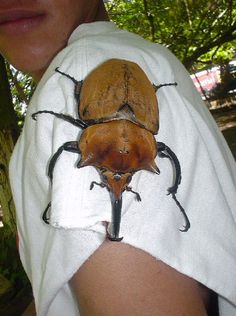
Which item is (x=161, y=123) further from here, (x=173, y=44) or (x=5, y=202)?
(x=173, y=44)

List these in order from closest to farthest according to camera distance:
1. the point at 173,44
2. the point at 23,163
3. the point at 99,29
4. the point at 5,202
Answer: the point at 23,163 → the point at 99,29 → the point at 5,202 → the point at 173,44

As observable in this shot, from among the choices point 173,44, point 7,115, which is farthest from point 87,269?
point 173,44

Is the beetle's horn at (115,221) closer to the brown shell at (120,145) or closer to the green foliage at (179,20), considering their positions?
the brown shell at (120,145)

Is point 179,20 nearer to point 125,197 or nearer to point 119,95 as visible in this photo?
point 119,95

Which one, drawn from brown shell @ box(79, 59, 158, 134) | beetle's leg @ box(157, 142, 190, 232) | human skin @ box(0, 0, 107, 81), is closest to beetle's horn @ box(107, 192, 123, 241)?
beetle's leg @ box(157, 142, 190, 232)

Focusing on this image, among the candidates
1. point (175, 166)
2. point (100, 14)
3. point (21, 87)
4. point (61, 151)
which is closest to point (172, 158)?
point (175, 166)
